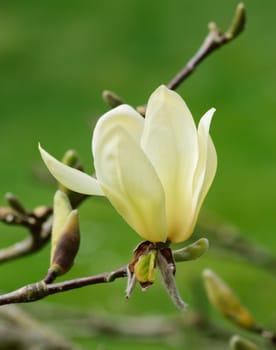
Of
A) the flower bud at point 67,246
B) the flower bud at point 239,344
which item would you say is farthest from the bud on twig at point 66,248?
the flower bud at point 239,344

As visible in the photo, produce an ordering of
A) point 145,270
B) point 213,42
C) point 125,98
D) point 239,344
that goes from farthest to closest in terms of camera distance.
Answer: point 125,98, point 213,42, point 239,344, point 145,270

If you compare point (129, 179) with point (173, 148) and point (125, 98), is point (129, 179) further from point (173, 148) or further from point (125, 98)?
point (125, 98)

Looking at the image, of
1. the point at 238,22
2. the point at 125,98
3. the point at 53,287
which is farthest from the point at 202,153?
the point at 125,98

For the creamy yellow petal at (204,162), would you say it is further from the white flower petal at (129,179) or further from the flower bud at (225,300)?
the flower bud at (225,300)

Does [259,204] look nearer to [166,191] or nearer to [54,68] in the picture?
[54,68]

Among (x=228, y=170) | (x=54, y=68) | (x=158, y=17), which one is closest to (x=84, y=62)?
(x=54, y=68)

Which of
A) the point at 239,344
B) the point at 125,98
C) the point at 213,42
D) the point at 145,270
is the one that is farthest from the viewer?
the point at 125,98
